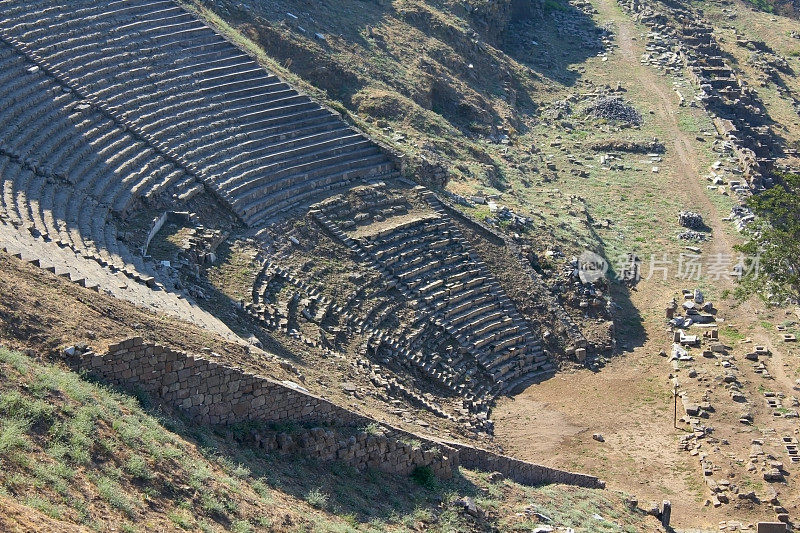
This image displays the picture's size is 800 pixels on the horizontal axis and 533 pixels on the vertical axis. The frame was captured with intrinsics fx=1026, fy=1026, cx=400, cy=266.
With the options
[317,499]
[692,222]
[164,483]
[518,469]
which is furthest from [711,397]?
[164,483]

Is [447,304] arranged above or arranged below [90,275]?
below

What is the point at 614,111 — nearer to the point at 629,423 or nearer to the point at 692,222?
the point at 692,222

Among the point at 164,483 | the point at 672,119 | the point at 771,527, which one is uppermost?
the point at 672,119

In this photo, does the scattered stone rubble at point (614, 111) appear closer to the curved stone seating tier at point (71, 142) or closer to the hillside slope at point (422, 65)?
the hillside slope at point (422, 65)

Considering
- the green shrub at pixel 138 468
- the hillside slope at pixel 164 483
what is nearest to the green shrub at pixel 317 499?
the hillside slope at pixel 164 483

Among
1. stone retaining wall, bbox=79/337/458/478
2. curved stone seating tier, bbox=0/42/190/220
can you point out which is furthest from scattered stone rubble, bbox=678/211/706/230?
stone retaining wall, bbox=79/337/458/478

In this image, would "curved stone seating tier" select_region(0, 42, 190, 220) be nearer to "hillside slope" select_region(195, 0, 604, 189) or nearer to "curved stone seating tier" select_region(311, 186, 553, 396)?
"curved stone seating tier" select_region(311, 186, 553, 396)
